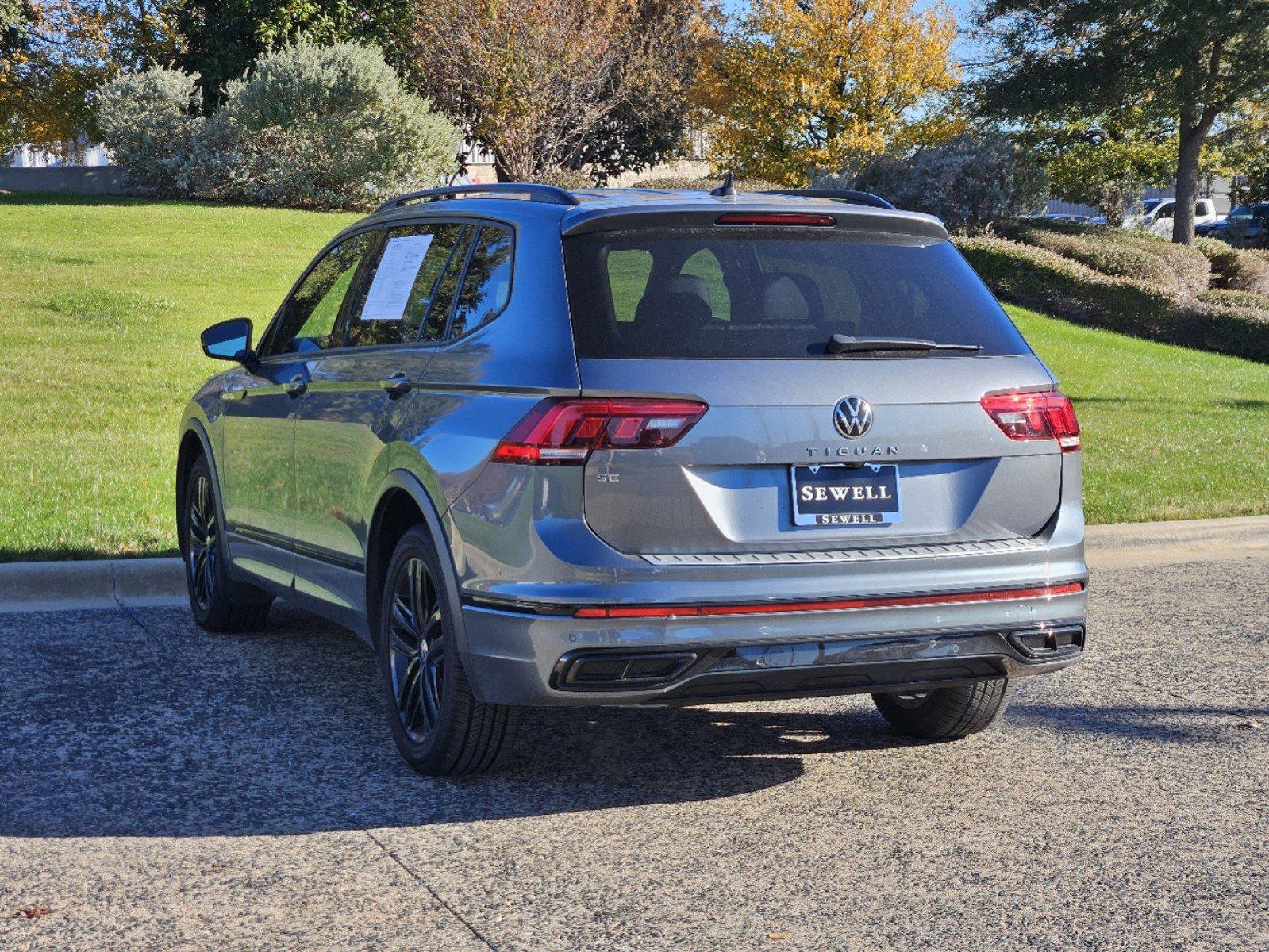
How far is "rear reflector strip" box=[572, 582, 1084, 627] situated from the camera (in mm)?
4430

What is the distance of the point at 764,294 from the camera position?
4938 mm

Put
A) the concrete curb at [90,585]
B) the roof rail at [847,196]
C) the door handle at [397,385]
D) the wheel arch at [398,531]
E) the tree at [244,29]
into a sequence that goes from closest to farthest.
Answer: the wheel arch at [398,531]
the door handle at [397,385]
the roof rail at [847,196]
the concrete curb at [90,585]
the tree at [244,29]

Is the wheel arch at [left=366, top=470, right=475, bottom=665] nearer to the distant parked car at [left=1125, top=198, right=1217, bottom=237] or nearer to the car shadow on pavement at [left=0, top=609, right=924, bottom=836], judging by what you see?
the car shadow on pavement at [left=0, top=609, right=924, bottom=836]

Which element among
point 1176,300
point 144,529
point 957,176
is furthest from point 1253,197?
point 144,529

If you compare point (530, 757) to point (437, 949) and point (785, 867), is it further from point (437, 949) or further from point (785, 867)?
point (437, 949)

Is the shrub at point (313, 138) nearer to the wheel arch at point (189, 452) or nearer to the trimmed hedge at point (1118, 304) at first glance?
the trimmed hedge at point (1118, 304)

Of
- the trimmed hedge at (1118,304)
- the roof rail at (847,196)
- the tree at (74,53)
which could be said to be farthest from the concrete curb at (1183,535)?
the tree at (74,53)

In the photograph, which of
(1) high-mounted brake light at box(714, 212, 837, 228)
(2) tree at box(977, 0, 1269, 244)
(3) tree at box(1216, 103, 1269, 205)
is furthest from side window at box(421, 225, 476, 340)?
(3) tree at box(1216, 103, 1269, 205)

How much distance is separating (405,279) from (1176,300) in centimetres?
2121

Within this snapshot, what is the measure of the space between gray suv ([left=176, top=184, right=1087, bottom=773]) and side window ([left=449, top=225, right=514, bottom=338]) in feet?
0.04

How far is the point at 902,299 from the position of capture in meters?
5.00

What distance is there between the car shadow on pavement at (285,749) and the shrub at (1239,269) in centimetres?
2701

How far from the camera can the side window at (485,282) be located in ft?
16.5

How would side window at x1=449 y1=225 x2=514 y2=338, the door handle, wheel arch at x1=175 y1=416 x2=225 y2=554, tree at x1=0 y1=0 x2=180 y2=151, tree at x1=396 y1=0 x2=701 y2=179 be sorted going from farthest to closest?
tree at x1=0 y1=0 x2=180 y2=151 → tree at x1=396 y1=0 x2=701 y2=179 → wheel arch at x1=175 y1=416 x2=225 y2=554 → the door handle → side window at x1=449 y1=225 x2=514 y2=338
